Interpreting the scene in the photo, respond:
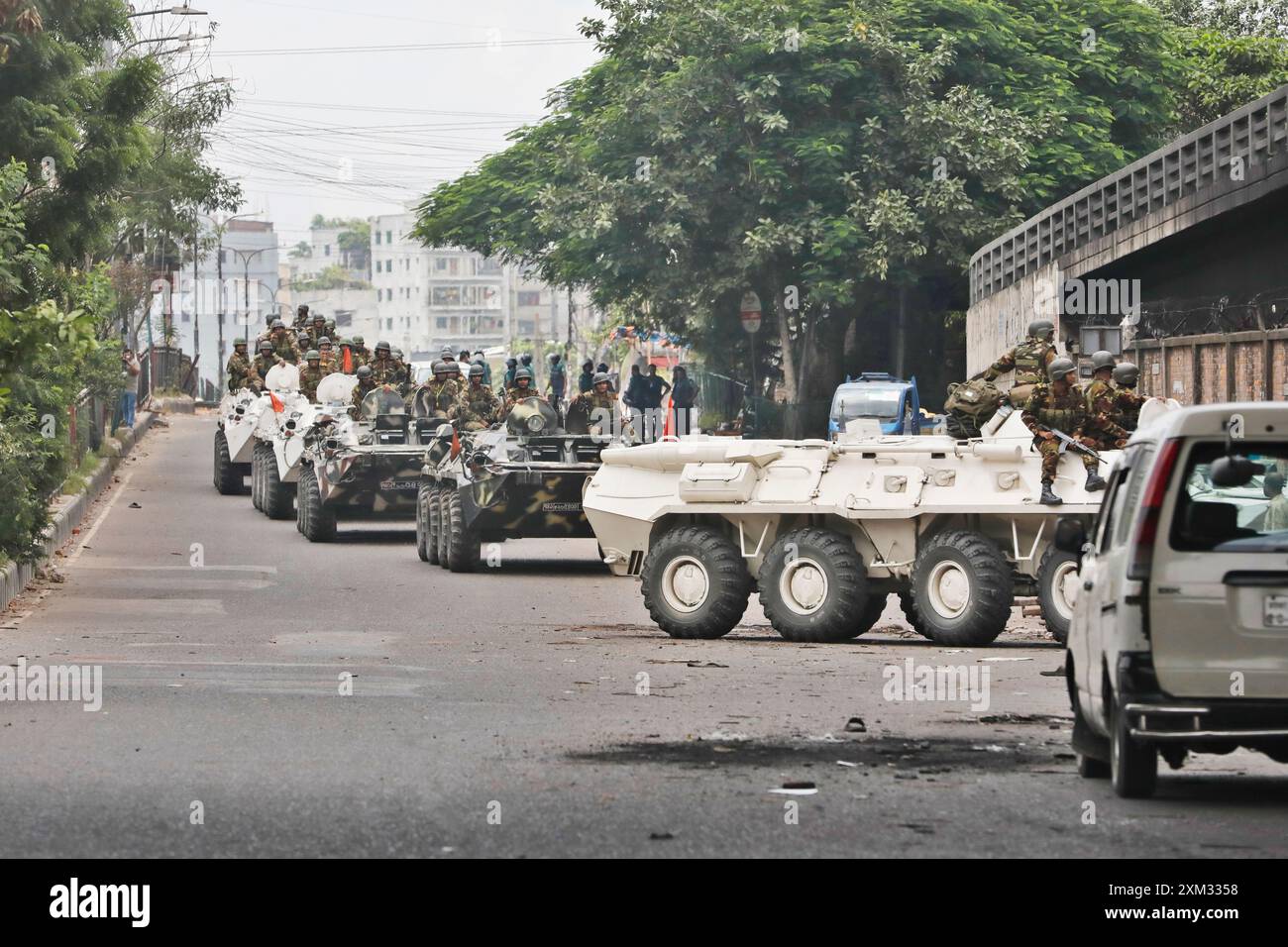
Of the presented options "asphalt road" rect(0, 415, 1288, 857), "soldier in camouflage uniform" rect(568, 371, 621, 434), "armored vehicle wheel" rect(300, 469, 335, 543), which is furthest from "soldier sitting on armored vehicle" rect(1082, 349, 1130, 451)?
"armored vehicle wheel" rect(300, 469, 335, 543)

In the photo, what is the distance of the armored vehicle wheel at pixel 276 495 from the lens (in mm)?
31641

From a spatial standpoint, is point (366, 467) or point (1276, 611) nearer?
point (1276, 611)

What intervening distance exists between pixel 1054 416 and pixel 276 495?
1655 cm

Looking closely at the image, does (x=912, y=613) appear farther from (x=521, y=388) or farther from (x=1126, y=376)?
(x=521, y=388)

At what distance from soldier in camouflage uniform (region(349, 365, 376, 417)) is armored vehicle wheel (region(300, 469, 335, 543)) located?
2499 millimetres

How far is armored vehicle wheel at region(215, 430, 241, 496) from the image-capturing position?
36.4 m

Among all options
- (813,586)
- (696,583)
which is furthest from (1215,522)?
(696,583)

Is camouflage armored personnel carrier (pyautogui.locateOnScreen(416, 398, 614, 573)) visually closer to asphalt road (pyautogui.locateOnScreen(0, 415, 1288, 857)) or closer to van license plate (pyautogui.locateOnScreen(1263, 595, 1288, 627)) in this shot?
asphalt road (pyautogui.locateOnScreen(0, 415, 1288, 857))

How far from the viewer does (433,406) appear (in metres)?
29.8

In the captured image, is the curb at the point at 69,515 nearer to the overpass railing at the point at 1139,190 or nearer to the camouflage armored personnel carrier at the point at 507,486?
the camouflage armored personnel carrier at the point at 507,486

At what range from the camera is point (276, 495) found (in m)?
31.7

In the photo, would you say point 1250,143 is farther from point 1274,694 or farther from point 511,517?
point 1274,694
